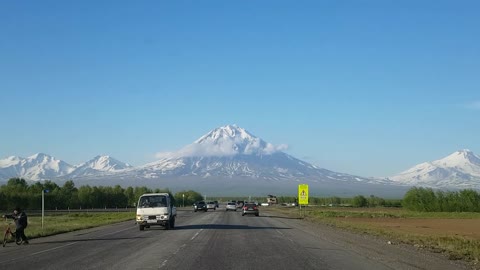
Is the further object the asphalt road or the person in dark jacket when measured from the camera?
the person in dark jacket

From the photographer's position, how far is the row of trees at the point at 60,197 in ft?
347

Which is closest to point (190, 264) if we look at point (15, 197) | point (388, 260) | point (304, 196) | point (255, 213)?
point (388, 260)

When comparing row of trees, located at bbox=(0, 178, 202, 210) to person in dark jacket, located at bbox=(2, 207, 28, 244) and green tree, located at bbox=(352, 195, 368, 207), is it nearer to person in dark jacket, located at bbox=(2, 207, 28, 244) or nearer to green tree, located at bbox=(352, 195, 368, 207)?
green tree, located at bbox=(352, 195, 368, 207)

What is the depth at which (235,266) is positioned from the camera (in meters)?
17.1

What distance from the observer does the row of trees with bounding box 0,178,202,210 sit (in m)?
106

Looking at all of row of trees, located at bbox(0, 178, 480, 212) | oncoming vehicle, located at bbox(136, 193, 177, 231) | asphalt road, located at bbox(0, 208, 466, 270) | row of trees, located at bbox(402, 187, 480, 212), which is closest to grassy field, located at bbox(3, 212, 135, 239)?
oncoming vehicle, located at bbox(136, 193, 177, 231)

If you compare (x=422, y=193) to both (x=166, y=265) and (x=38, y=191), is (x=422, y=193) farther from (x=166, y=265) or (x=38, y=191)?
(x=166, y=265)

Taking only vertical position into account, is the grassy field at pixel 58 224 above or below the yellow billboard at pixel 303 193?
below

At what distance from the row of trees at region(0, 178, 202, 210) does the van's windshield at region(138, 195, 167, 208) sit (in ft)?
190

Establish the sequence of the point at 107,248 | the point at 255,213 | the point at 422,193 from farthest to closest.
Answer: the point at 422,193 → the point at 255,213 → the point at 107,248

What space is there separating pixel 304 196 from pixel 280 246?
5008cm

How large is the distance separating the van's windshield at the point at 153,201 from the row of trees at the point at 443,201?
290 feet

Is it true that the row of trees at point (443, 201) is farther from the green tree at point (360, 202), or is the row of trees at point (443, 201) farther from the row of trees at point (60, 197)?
the row of trees at point (60, 197)

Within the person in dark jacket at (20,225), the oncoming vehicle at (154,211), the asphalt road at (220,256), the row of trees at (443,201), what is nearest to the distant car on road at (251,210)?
the oncoming vehicle at (154,211)
